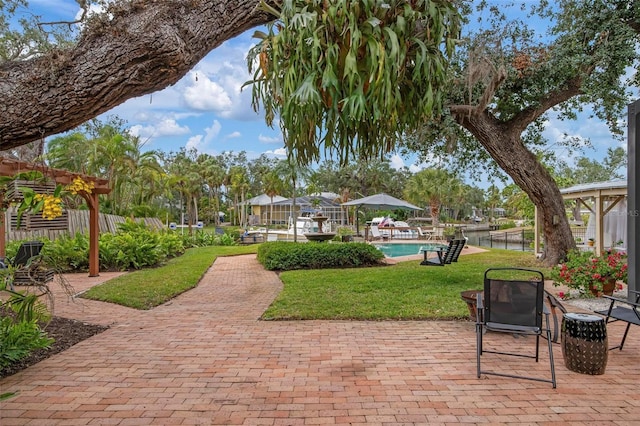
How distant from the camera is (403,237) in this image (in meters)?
22.8

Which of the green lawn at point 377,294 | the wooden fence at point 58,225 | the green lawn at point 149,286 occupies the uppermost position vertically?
the wooden fence at point 58,225

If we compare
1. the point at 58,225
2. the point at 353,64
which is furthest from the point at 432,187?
the point at 353,64

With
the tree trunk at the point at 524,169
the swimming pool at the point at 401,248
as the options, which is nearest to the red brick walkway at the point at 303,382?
the tree trunk at the point at 524,169

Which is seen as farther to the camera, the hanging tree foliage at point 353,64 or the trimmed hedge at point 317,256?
the trimmed hedge at point 317,256

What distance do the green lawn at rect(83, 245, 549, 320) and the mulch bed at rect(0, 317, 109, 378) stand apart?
3.90 feet

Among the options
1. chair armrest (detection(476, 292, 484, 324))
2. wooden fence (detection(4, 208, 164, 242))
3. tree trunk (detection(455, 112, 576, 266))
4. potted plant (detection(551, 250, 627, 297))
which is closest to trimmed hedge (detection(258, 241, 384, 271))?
tree trunk (detection(455, 112, 576, 266))

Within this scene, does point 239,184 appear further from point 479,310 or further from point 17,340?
point 479,310

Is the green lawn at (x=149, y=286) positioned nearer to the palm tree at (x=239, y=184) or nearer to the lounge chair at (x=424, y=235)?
the lounge chair at (x=424, y=235)

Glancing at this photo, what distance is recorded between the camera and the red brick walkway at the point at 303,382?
109 inches

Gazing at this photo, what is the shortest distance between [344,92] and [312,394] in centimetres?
219

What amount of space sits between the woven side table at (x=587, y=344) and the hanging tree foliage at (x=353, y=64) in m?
2.28

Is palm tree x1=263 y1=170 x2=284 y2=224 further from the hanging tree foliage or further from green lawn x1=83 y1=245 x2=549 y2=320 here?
the hanging tree foliage

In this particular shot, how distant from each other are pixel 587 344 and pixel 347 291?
4.23 metres

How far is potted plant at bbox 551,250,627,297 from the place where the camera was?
21.0 feet
